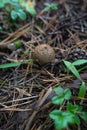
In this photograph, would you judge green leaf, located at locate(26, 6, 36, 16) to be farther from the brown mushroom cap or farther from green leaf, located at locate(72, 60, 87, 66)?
green leaf, located at locate(72, 60, 87, 66)

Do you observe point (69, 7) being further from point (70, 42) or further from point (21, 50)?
point (21, 50)

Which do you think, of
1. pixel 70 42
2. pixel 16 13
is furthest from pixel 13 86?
pixel 16 13

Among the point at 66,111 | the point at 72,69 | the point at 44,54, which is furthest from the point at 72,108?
the point at 44,54

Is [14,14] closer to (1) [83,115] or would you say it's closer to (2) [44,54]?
(2) [44,54]

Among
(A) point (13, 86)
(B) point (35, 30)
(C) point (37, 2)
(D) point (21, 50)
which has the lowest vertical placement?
(A) point (13, 86)

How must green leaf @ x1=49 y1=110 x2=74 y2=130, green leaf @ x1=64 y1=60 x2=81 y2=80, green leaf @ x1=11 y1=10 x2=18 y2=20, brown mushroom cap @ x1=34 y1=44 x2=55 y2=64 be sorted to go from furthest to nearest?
green leaf @ x1=11 y1=10 x2=18 y2=20 → brown mushroom cap @ x1=34 y1=44 x2=55 y2=64 → green leaf @ x1=64 y1=60 x2=81 y2=80 → green leaf @ x1=49 y1=110 x2=74 y2=130

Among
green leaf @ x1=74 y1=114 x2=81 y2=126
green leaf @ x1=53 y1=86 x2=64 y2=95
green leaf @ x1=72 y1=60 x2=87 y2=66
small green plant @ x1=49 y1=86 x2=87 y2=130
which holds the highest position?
green leaf @ x1=72 y1=60 x2=87 y2=66

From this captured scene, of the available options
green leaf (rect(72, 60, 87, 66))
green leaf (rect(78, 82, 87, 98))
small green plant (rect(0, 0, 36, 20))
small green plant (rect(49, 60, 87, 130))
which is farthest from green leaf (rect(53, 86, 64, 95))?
small green plant (rect(0, 0, 36, 20))
